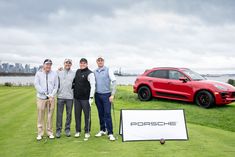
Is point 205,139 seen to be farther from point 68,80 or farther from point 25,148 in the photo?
point 25,148

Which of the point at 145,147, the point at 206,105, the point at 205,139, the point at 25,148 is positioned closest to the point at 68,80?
the point at 25,148

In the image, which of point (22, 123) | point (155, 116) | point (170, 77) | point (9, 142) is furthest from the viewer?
point (170, 77)

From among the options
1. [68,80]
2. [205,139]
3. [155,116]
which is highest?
[68,80]

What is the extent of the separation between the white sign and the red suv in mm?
4940

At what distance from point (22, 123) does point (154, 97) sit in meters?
6.79

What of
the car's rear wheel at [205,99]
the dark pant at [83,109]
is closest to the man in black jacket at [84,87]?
the dark pant at [83,109]

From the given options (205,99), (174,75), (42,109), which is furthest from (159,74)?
(42,109)

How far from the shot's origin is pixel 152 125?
→ 795 centimetres

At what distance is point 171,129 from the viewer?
26.1 ft

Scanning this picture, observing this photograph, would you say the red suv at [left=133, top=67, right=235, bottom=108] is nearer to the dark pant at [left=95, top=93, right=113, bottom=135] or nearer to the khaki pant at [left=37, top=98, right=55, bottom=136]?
the dark pant at [left=95, top=93, right=113, bottom=135]

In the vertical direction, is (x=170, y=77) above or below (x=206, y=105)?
above

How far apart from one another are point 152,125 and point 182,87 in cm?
588

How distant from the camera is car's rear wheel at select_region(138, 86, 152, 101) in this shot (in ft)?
48.1

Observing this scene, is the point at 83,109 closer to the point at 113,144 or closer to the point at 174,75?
the point at 113,144
